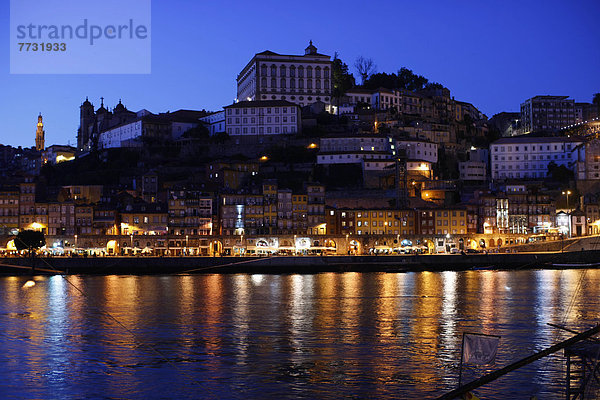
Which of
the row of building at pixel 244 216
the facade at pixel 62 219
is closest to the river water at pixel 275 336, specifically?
the facade at pixel 62 219

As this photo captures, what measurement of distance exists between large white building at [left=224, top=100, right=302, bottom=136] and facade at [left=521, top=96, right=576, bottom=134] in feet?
161

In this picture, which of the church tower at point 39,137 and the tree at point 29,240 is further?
the church tower at point 39,137

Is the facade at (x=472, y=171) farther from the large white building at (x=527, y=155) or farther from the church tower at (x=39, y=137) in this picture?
the church tower at (x=39, y=137)

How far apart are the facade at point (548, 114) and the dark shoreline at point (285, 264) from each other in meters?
59.4

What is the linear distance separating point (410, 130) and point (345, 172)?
1666 centimetres

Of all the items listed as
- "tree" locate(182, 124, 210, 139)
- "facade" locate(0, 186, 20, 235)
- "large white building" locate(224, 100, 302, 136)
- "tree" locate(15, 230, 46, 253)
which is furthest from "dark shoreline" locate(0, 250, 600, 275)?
"tree" locate(182, 124, 210, 139)

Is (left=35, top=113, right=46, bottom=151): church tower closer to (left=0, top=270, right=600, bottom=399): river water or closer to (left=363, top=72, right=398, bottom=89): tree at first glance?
(left=363, top=72, right=398, bottom=89): tree

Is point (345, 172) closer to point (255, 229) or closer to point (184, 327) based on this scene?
point (255, 229)

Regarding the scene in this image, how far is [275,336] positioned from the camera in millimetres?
30438

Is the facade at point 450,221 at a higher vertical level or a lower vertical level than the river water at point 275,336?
higher

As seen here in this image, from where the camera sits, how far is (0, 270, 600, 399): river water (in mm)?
21562

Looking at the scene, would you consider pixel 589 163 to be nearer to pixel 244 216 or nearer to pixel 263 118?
pixel 263 118

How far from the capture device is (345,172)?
88.9 meters

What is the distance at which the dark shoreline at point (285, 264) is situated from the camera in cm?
6669
